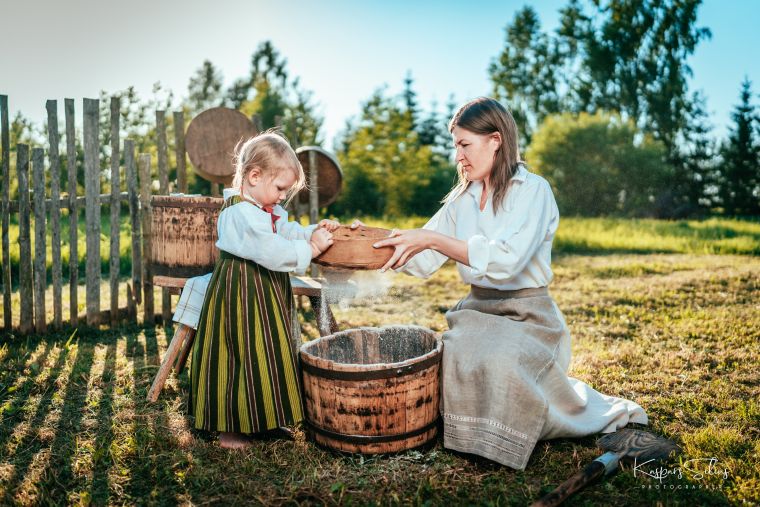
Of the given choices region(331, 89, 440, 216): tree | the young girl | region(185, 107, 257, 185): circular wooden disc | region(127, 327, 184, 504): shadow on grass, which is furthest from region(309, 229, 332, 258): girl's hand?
region(331, 89, 440, 216): tree

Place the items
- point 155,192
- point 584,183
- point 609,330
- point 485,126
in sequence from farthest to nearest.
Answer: point 584,183 < point 155,192 < point 609,330 < point 485,126

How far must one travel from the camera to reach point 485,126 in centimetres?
311

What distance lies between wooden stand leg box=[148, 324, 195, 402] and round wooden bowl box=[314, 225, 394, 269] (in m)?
1.27

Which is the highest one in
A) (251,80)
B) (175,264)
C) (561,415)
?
(251,80)

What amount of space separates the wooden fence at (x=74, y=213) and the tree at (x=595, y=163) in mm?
21427

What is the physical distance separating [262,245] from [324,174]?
154 inches

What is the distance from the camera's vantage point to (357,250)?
2.97 m

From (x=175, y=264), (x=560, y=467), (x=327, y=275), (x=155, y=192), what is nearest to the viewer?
(x=560, y=467)

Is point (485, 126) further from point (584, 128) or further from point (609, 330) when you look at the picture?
point (584, 128)

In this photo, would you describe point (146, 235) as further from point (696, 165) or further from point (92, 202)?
point (696, 165)

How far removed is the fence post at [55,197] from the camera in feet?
18.1

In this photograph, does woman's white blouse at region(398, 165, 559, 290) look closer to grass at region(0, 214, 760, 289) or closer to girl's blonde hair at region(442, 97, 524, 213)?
girl's blonde hair at region(442, 97, 524, 213)

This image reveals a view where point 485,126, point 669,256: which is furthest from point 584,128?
point 485,126

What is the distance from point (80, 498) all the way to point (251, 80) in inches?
1385
